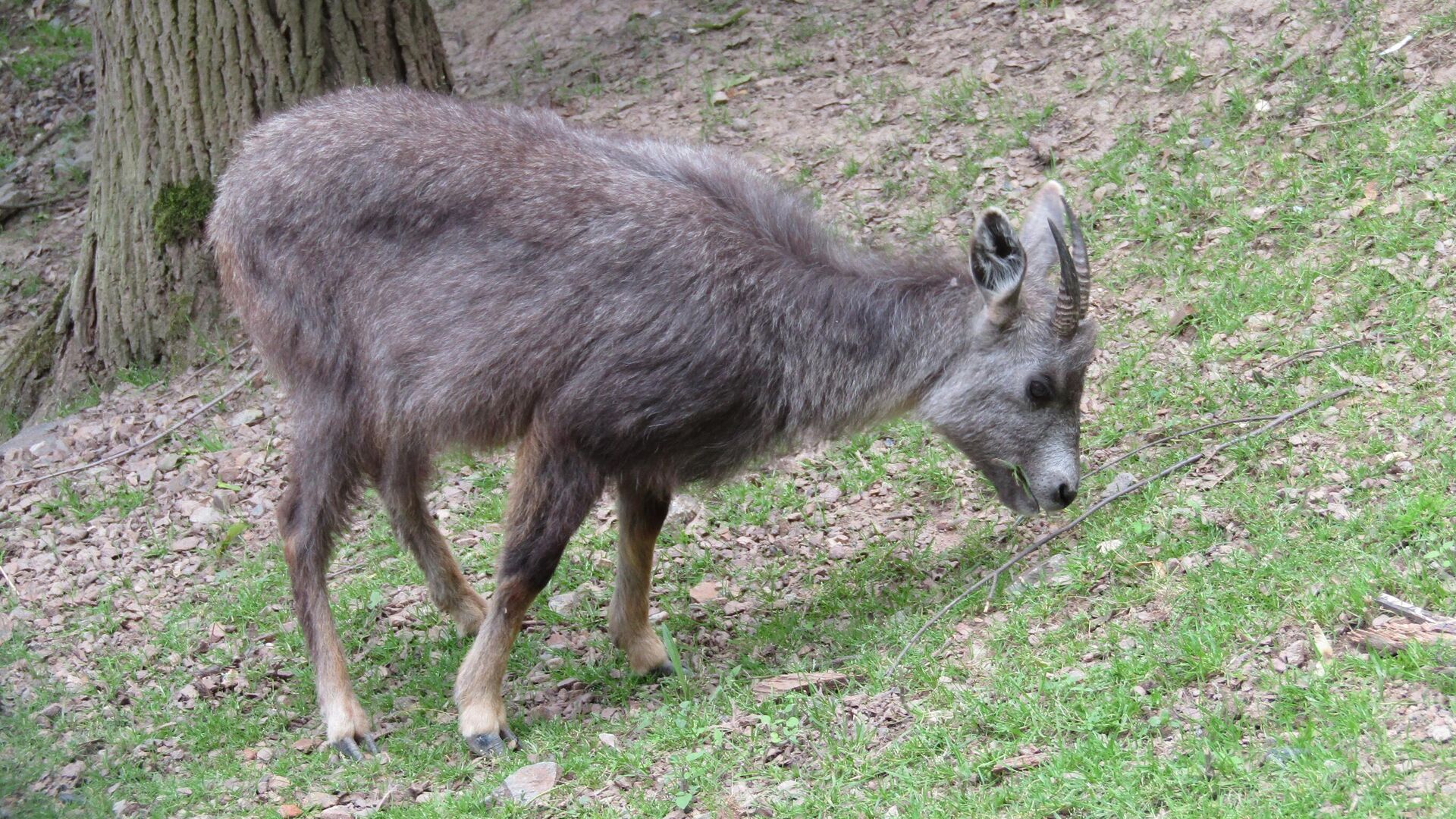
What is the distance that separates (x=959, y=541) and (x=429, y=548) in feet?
7.46

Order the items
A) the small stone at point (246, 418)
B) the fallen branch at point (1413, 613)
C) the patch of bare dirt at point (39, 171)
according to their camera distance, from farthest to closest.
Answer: the patch of bare dirt at point (39, 171), the small stone at point (246, 418), the fallen branch at point (1413, 613)

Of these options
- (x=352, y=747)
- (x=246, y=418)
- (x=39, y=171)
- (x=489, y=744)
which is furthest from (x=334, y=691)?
(x=39, y=171)

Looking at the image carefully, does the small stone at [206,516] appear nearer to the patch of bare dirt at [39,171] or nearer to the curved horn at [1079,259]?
the patch of bare dirt at [39,171]

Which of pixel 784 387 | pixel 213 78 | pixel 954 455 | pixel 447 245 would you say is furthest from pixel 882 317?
pixel 213 78

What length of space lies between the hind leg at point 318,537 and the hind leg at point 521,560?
0.56 metres

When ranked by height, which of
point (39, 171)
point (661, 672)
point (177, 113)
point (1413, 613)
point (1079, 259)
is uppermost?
point (177, 113)

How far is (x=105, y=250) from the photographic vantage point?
25.7 feet

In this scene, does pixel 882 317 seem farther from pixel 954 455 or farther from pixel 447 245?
pixel 447 245

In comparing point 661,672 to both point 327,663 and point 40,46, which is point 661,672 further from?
point 40,46

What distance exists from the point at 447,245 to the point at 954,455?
2.55 m

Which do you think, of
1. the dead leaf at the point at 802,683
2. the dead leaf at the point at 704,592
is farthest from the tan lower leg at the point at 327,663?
the dead leaf at the point at 802,683

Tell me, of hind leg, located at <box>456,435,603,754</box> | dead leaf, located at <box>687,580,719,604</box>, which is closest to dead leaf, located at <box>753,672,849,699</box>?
hind leg, located at <box>456,435,603,754</box>

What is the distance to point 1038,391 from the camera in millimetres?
5484

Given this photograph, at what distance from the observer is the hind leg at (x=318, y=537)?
5566 mm
